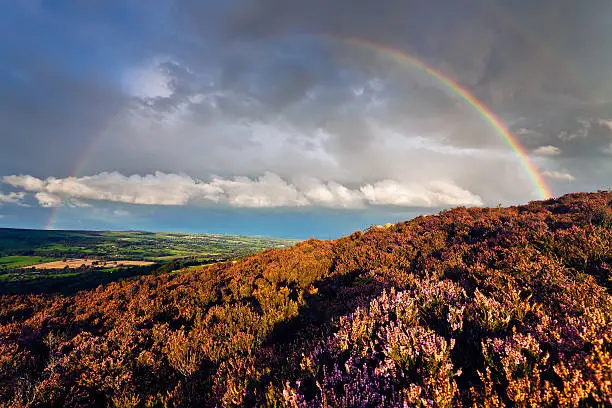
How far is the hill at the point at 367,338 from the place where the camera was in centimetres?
304

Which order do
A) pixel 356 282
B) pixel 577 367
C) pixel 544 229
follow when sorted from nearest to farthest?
pixel 577 367, pixel 356 282, pixel 544 229

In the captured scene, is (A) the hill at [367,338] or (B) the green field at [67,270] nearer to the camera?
(A) the hill at [367,338]

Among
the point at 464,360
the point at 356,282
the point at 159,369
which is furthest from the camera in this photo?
the point at 356,282

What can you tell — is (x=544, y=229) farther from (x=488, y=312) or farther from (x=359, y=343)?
(x=359, y=343)

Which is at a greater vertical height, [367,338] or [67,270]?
[367,338]

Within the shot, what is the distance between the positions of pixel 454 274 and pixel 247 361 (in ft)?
21.1

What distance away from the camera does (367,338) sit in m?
4.26

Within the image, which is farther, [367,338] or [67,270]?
[67,270]

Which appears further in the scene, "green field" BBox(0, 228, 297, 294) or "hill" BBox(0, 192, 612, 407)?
"green field" BBox(0, 228, 297, 294)

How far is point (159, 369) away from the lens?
594 cm

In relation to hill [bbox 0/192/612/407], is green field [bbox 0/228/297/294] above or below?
below

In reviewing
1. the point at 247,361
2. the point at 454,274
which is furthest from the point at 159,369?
the point at 454,274

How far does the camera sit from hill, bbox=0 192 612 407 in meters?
3.04

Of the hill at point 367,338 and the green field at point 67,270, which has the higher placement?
the hill at point 367,338
